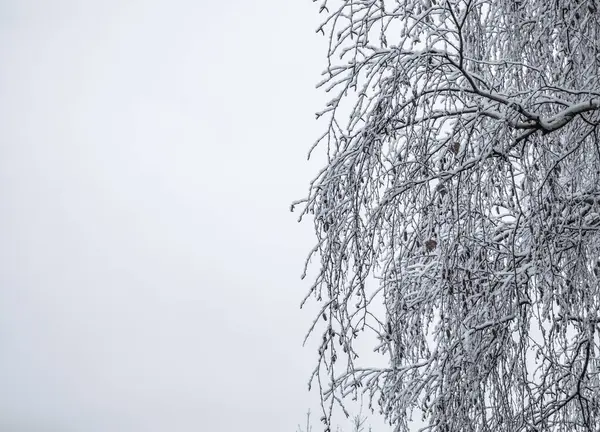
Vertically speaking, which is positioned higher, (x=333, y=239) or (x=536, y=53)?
(x=536, y=53)

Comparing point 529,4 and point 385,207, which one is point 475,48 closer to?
point 529,4

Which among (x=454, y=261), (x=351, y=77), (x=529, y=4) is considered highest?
(x=529, y=4)

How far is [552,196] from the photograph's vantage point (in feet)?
9.12

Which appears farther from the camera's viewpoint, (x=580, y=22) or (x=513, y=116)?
(x=580, y=22)

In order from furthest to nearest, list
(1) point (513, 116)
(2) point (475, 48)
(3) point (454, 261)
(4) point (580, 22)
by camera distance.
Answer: (2) point (475, 48), (4) point (580, 22), (3) point (454, 261), (1) point (513, 116)

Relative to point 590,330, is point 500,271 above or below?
above

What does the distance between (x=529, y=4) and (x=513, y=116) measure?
1.16m

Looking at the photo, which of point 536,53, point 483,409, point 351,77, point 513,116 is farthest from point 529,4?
point 483,409

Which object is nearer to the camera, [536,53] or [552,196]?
[552,196]

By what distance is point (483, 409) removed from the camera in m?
2.99

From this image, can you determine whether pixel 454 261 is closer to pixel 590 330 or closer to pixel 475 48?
pixel 590 330

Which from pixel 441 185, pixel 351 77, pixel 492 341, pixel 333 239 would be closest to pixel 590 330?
pixel 492 341

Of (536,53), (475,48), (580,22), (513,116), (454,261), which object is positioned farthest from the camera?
(475,48)

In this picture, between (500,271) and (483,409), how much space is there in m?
0.66
